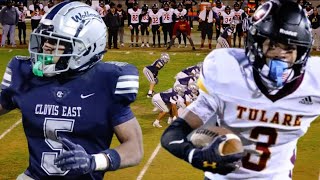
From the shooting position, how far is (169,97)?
10312mm

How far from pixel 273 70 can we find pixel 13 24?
18.3 meters

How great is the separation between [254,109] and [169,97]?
7.28 m

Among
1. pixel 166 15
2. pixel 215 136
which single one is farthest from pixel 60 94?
pixel 166 15

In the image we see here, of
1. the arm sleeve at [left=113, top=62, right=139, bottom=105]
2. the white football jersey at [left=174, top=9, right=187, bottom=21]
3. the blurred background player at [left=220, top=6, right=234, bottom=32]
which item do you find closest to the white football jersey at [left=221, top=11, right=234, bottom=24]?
the blurred background player at [left=220, top=6, right=234, bottom=32]

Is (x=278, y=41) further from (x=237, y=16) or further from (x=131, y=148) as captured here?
(x=237, y=16)

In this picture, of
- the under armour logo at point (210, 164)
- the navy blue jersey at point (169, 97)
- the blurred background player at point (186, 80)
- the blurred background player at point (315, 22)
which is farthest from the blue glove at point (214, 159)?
the blurred background player at point (315, 22)

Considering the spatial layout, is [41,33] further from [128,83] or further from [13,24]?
[13,24]

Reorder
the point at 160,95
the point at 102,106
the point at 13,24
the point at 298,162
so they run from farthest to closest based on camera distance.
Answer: the point at 13,24, the point at 160,95, the point at 298,162, the point at 102,106

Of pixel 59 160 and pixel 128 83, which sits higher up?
pixel 128 83

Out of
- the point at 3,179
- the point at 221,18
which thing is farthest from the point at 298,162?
the point at 221,18

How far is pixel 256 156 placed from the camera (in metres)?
3.12

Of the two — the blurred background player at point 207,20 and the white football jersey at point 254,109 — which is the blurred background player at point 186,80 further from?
the blurred background player at point 207,20

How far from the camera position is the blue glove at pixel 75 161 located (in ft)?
10.00

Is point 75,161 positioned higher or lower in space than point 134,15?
higher
